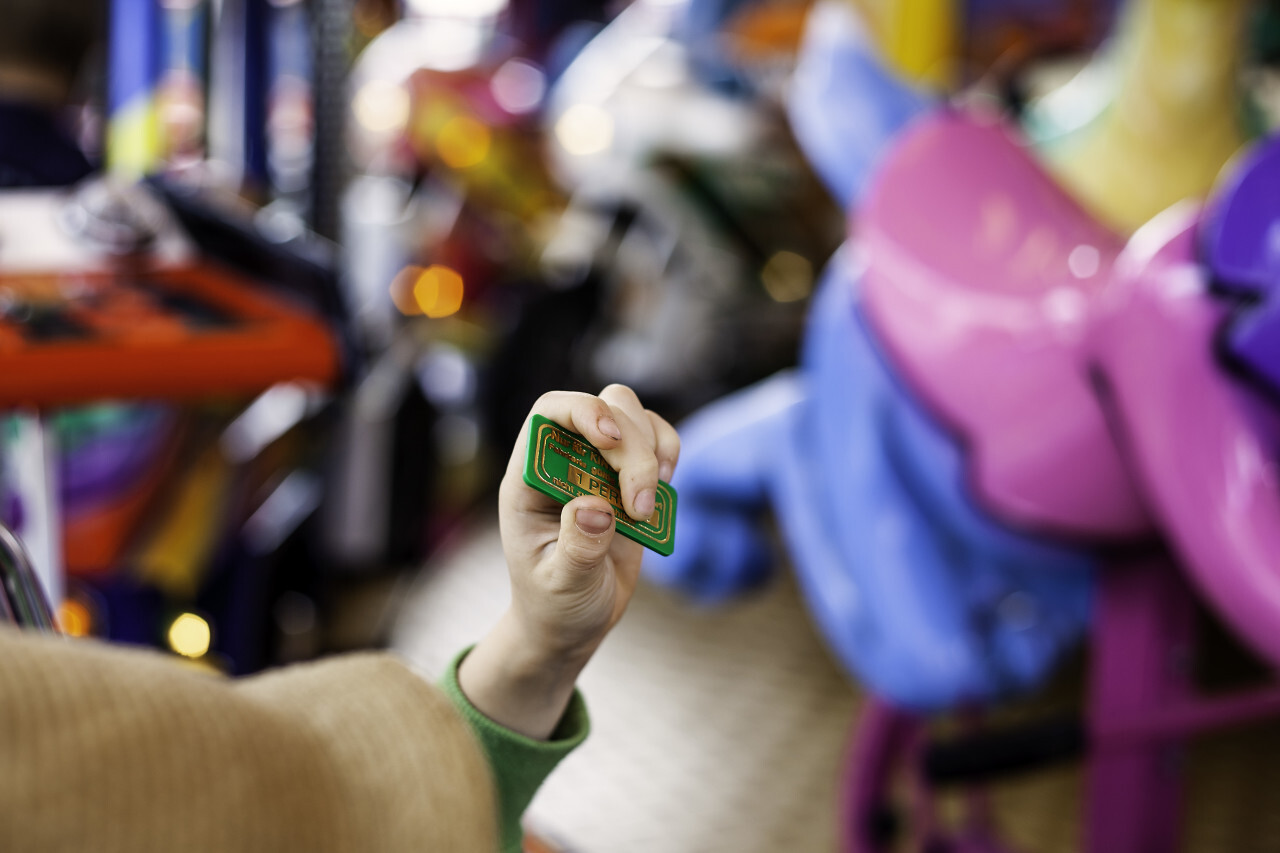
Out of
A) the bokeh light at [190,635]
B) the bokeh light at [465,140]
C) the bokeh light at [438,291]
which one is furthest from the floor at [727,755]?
the bokeh light at [465,140]

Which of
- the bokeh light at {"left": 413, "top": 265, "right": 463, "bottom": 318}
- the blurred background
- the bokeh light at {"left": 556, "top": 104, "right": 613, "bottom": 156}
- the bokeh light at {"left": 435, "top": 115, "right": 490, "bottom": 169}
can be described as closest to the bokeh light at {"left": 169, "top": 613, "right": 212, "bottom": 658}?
the blurred background

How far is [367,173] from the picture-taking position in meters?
2.11

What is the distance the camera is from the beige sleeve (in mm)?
220

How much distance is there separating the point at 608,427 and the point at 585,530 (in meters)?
0.03

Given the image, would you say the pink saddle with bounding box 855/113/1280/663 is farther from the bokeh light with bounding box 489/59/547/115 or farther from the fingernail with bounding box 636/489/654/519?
the bokeh light with bounding box 489/59/547/115

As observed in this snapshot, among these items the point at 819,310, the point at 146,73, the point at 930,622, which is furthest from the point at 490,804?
the point at 146,73

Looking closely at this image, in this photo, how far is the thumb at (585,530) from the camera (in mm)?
293

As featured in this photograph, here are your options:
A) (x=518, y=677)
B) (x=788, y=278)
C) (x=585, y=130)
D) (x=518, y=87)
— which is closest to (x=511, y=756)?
(x=518, y=677)

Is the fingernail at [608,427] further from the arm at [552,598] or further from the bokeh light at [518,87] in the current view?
the bokeh light at [518,87]

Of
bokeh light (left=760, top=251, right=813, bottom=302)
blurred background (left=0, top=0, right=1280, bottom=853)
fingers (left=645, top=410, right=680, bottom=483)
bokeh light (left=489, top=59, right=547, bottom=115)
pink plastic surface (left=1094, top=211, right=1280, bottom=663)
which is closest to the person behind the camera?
fingers (left=645, top=410, right=680, bottom=483)

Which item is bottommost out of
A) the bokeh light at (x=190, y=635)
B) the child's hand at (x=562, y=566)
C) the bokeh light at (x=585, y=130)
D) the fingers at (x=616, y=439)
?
the bokeh light at (x=190, y=635)

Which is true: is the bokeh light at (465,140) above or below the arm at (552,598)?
below

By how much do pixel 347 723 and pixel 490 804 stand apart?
4 cm

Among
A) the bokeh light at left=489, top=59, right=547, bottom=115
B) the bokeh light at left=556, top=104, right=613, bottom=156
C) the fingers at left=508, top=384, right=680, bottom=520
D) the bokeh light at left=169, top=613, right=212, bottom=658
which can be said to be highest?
the fingers at left=508, top=384, right=680, bottom=520
